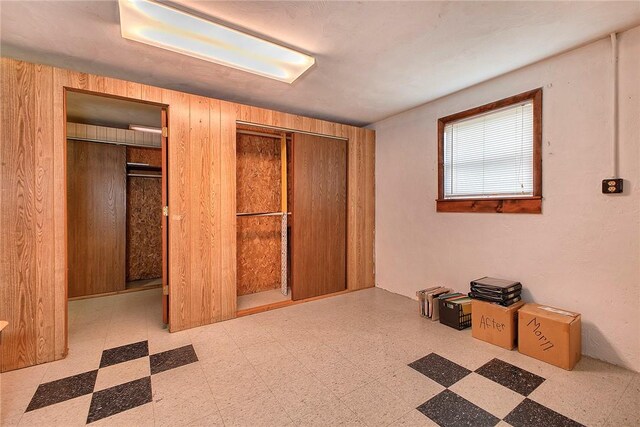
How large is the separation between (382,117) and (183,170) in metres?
2.70

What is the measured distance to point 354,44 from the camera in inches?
82.4

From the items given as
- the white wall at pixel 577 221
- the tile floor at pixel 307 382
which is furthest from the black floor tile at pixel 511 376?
the white wall at pixel 577 221

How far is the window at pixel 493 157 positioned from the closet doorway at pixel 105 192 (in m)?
3.52

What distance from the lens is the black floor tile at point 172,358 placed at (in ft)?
6.78

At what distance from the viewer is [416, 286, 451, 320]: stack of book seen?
2.89 meters

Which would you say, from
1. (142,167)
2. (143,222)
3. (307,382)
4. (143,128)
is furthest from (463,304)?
(142,167)

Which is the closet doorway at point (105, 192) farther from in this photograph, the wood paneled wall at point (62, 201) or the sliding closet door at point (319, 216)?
the sliding closet door at point (319, 216)

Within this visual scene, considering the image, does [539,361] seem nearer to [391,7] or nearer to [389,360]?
[389,360]

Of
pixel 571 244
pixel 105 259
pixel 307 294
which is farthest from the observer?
pixel 105 259

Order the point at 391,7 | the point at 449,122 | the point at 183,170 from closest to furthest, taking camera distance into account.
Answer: the point at 391,7 → the point at 183,170 → the point at 449,122

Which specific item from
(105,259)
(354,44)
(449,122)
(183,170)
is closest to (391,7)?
(354,44)

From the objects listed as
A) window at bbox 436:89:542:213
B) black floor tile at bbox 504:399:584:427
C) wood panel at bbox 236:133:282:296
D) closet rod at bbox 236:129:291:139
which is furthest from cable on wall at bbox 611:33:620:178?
wood panel at bbox 236:133:282:296

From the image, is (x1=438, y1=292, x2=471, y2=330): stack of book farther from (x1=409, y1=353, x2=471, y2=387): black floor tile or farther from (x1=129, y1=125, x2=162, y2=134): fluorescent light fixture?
(x1=129, y1=125, x2=162, y2=134): fluorescent light fixture

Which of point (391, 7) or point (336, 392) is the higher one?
point (391, 7)
